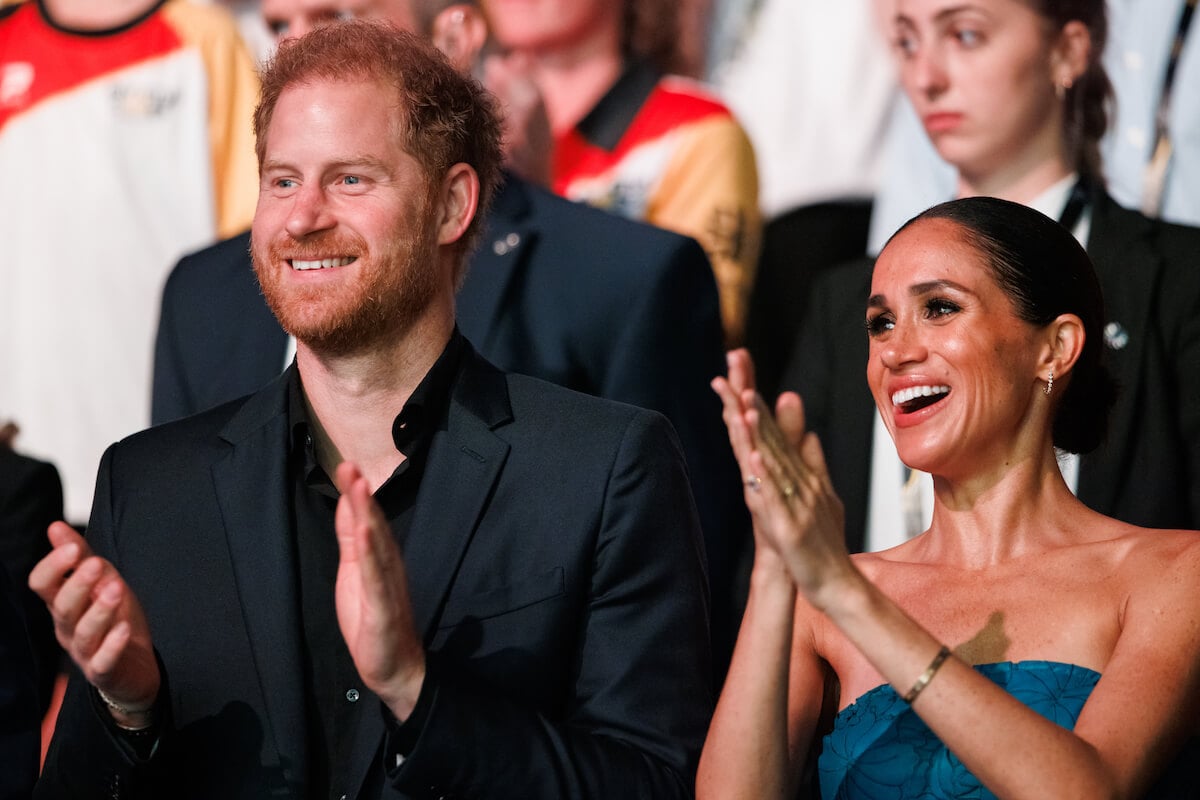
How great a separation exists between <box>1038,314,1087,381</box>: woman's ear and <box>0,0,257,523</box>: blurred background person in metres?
2.39

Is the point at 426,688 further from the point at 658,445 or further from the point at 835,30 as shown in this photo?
the point at 835,30

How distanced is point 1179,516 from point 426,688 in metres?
1.52

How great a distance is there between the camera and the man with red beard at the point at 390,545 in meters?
2.11

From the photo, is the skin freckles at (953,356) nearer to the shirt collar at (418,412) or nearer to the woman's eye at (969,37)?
the shirt collar at (418,412)

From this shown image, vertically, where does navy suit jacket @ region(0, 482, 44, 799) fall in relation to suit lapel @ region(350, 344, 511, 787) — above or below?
below

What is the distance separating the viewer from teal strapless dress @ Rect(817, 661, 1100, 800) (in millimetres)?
2176

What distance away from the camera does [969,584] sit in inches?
92.7

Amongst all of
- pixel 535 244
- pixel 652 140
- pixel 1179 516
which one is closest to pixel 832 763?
pixel 1179 516

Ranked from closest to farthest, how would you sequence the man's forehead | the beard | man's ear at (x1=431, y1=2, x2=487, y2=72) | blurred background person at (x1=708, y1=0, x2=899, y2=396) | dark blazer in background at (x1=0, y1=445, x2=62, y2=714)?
the beard < dark blazer in background at (x1=0, y1=445, x2=62, y2=714) < man's ear at (x1=431, y1=2, x2=487, y2=72) < the man's forehead < blurred background person at (x1=708, y1=0, x2=899, y2=396)

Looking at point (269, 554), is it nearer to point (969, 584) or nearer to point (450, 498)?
point (450, 498)

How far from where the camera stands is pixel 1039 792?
1944 millimetres

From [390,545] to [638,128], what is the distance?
2312 mm

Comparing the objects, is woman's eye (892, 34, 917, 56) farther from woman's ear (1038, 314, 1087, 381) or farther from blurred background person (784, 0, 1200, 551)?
woman's ear (1038, 314, 1087, 381)

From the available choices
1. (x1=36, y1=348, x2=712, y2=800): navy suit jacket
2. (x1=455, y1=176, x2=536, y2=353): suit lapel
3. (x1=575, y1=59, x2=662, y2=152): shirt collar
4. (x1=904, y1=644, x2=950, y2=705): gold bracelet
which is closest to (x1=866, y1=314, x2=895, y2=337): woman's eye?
(x1=36, y1=348, x2=712, y2=800): navy suit jacket
